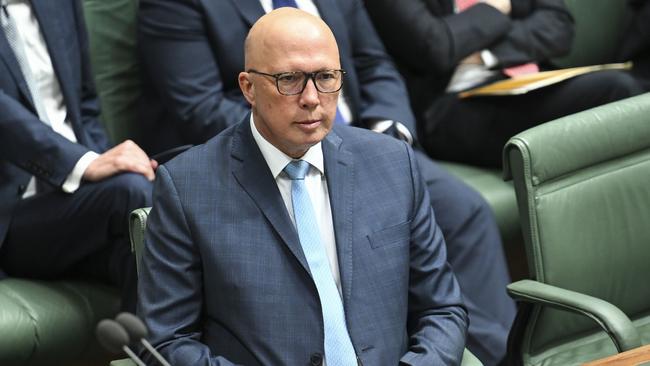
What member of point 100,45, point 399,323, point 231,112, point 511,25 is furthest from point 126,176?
point 511,25

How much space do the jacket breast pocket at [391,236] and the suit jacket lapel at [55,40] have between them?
3.68 feet

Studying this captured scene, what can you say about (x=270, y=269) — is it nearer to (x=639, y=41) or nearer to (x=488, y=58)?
(x=488, y=58)

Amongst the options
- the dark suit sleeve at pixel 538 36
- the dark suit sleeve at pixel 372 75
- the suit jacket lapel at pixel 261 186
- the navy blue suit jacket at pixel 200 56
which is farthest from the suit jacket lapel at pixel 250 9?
the suit jacket lapel at pixel 261 186

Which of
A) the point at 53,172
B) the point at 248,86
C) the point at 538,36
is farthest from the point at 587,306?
the point at 538,36

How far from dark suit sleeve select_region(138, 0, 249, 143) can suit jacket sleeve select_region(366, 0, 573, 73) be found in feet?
2.13

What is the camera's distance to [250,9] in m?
3.30

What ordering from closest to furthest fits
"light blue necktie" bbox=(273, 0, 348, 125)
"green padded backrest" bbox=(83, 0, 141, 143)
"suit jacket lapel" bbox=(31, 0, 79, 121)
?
"suit jacket lapel" bbox=(31, 0, 79, 121) → "light blue necktie" bbox=(273, 0, 348, 125) → "green padded backrest" bbox=(83, 0, 141, 143)

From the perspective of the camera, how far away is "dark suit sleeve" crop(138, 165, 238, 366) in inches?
86.7

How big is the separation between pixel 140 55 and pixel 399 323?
1.43 meters

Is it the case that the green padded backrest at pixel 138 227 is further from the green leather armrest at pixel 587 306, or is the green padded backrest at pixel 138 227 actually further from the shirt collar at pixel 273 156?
the green leather armrest at pixel 587 306

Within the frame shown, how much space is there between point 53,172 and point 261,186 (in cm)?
86

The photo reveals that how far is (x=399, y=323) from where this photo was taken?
2.33m

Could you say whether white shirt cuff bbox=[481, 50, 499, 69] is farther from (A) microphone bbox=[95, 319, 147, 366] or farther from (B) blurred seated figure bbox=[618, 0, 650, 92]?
(A) microphone bbox=[95, 319, 147, 366]

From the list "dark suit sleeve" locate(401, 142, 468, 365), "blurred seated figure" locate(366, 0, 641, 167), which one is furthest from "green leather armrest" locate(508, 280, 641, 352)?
"blurred seated figure" locate(366, 0, 641, 167)
